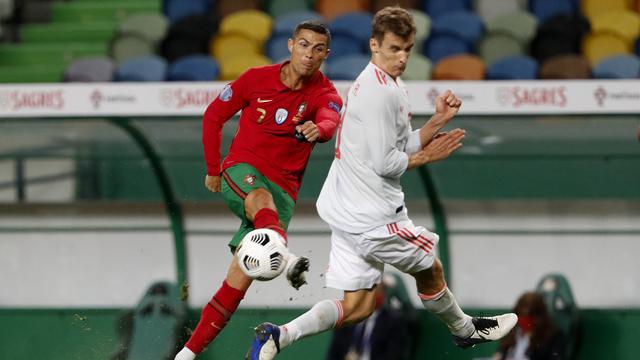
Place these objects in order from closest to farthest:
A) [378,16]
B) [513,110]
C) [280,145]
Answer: [378,16] < [280,145] < [513,110]

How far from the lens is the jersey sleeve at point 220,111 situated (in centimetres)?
688

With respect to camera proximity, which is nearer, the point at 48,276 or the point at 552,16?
the point at 48,276

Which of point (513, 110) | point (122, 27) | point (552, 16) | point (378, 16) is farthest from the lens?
point (122, 27)

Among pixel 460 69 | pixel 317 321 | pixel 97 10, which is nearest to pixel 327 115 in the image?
pixel 317 321

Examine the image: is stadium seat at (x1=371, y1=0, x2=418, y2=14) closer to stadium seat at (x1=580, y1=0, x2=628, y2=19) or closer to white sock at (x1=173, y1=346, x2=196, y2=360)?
stadium seat at (x1=580, y1=0, x2=628, y2=19)

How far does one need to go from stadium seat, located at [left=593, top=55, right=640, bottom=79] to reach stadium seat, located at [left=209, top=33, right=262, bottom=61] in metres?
2.88

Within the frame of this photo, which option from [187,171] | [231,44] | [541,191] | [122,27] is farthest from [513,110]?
[122,27]

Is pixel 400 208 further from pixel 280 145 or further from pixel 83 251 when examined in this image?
pixel 83 251

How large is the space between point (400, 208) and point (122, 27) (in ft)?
21.0

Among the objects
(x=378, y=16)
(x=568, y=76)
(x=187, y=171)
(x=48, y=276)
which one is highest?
(x=378, y=16)

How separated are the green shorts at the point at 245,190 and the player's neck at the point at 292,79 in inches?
17.6

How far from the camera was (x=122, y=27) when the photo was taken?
12.3 m

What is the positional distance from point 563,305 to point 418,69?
2188mm

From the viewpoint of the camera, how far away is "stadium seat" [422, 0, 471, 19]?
11875 mm
